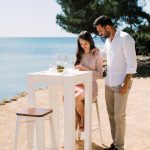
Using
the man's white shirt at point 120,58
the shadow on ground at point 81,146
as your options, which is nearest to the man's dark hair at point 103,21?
the man's white shirt at point 120,58

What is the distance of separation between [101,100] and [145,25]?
9107 millimetres

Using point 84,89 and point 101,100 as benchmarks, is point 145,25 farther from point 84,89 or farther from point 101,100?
point 84,89

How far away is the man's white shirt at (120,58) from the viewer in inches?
183

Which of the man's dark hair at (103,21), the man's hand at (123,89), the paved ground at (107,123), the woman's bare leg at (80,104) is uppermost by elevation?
the man's dark hair at (103,21)

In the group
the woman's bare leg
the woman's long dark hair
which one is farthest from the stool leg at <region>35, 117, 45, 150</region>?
the woman's long dark hair

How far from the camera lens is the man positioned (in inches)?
183

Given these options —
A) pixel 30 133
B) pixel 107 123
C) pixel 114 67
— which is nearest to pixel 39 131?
pixel 30 133

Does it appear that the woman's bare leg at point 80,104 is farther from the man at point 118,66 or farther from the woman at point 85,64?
the man at point 118,66

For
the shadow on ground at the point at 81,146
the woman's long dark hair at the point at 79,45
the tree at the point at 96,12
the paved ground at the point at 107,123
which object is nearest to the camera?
the woman's long dark hair at the point at 79,45

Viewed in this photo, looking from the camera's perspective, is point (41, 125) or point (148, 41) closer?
point (41, 125)

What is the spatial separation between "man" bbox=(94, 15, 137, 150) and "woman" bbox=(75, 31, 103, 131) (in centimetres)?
27

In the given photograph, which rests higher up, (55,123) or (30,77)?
(30,77)

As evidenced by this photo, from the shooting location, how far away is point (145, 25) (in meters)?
17.3

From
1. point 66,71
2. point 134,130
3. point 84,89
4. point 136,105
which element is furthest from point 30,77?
point 136,105
